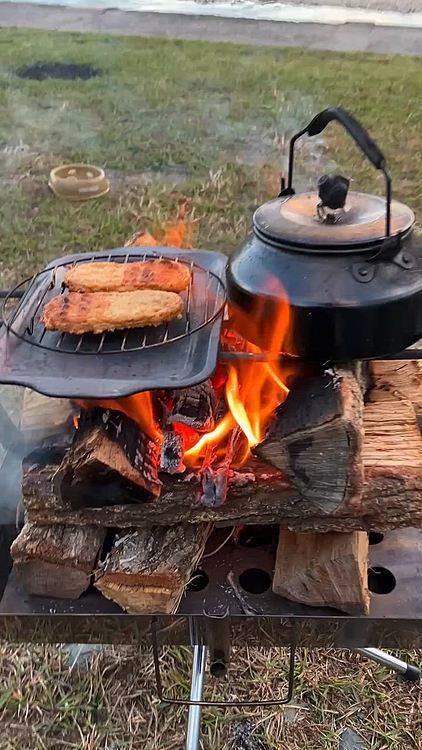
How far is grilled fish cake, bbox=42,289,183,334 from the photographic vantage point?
1.55 metres

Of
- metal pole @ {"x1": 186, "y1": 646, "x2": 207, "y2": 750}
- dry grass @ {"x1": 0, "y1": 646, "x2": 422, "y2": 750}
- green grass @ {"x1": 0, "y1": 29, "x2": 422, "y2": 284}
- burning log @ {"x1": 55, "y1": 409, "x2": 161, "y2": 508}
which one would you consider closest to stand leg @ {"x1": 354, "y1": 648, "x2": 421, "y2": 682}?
dry grass @ {"x1": 0, "y1": 646, "x2": 422, "y2": 750}

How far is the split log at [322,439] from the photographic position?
4.57ft

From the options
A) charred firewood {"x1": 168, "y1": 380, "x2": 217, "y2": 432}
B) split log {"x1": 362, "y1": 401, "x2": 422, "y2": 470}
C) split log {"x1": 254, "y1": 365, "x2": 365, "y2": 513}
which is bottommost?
charred firewood {"x1": 168, "y1": 380, "x2": 217, "y2": 432}

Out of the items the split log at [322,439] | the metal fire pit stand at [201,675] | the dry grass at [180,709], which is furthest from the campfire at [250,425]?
the dry grass at [180,709]

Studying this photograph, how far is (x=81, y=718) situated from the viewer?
6.68 ft

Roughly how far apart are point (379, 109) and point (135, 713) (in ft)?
16.0

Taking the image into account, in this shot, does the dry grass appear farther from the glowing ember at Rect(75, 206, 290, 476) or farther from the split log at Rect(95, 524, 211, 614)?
the glowing ember at Rect(75, 206, 290, 476)

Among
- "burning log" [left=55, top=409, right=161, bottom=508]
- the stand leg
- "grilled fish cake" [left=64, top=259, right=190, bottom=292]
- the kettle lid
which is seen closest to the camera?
the kettle lid

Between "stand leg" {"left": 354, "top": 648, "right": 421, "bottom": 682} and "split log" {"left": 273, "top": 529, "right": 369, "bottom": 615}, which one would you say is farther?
"stand leg" {"left": 354, "top": 648, "right": 421, "bottom": 682}

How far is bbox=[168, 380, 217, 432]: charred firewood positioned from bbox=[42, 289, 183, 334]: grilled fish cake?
194 millimetres

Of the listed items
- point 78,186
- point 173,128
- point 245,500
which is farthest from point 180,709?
point 173,128

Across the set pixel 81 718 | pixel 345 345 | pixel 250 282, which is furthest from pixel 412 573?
pixel 81 718

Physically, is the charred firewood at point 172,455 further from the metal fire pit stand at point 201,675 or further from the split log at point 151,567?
the metal fire pit stand at point 201,675

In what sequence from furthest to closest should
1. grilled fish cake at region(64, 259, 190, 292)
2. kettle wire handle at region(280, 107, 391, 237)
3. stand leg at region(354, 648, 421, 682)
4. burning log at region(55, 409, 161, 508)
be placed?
stand leg at region(354, 648, 421, 682) < grilled fish cake at region(64, 259, 190, 292) < burning log at region(55, 409, 161, 508) < kettle wire handle at region(280, 107, 391, 237)
